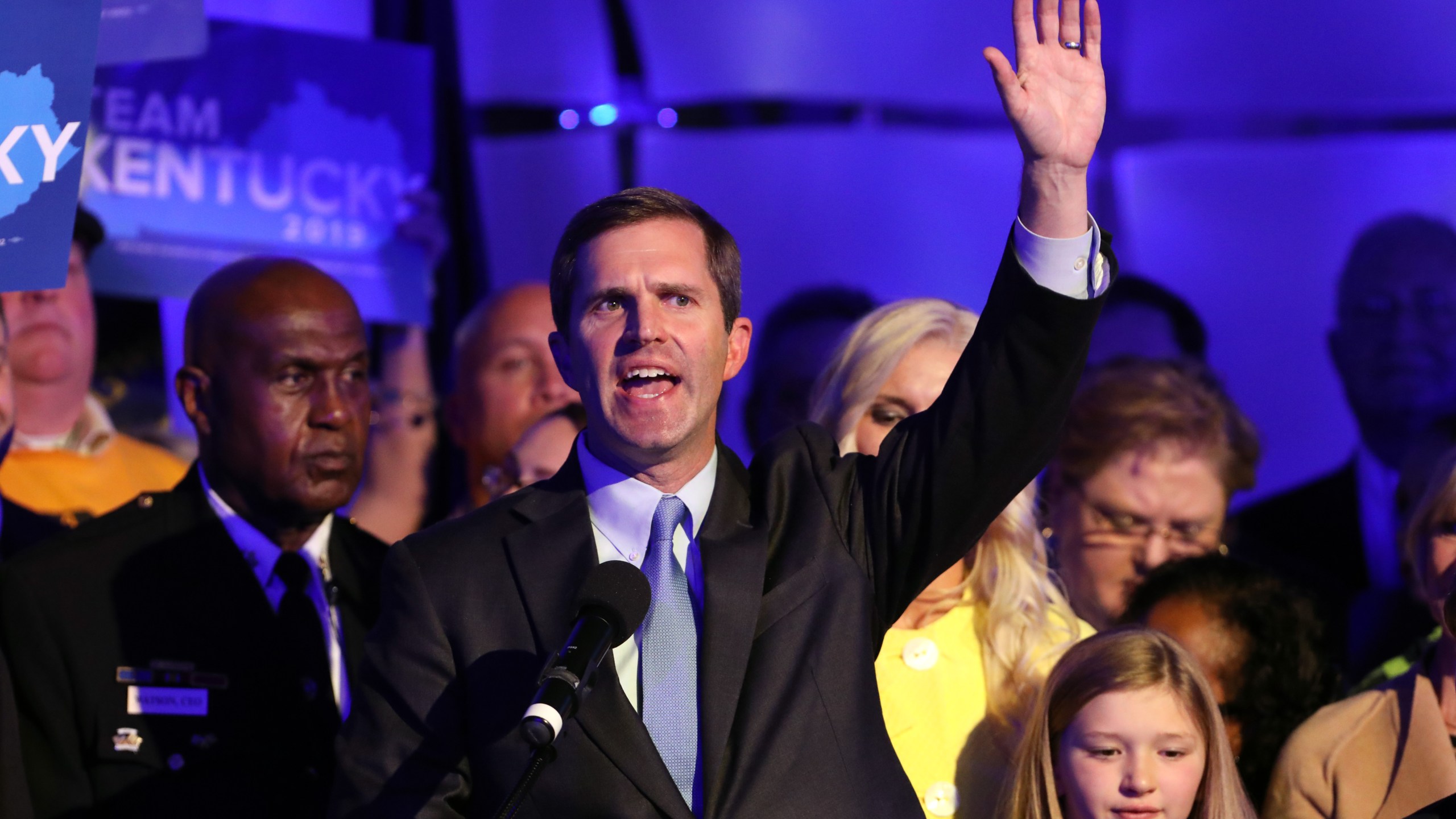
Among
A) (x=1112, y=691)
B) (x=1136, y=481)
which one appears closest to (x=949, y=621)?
(x=1112, y=691)

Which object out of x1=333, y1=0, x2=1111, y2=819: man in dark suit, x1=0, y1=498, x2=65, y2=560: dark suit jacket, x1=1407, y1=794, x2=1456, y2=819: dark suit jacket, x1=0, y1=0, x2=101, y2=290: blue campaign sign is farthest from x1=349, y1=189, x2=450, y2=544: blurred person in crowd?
x1=1407, y1=794, x2=1456, y2=819: dark suit jacket

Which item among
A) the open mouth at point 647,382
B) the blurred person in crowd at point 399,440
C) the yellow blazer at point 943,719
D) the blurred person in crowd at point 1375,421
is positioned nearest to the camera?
the open mouth at point 647,382

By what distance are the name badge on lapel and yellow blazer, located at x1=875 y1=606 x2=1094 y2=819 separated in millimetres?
1285

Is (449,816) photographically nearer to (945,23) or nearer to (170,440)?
(170,440)

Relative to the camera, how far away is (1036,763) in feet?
9.00

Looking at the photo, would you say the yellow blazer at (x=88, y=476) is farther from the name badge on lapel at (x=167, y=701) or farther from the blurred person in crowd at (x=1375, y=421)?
the blurred person in crowd at (x=1375, y=421)

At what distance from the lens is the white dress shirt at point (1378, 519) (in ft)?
14.9

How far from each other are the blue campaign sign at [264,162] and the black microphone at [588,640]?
8.81ft

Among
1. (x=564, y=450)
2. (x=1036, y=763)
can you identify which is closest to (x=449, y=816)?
(x=1036, y=763)

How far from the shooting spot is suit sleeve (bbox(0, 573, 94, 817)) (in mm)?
2775

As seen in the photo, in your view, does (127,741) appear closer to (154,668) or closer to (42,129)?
(154,668)

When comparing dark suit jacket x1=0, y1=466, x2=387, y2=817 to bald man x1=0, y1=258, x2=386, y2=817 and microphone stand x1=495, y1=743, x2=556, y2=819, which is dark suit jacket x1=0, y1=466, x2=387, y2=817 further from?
microphone stand x1=495, y1=743, x2=556, y2=819

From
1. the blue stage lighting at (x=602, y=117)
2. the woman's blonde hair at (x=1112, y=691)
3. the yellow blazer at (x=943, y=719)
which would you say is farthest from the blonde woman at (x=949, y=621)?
the blue stage lighting at (x=602, y=117)

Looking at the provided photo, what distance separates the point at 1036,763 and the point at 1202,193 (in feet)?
9.11
